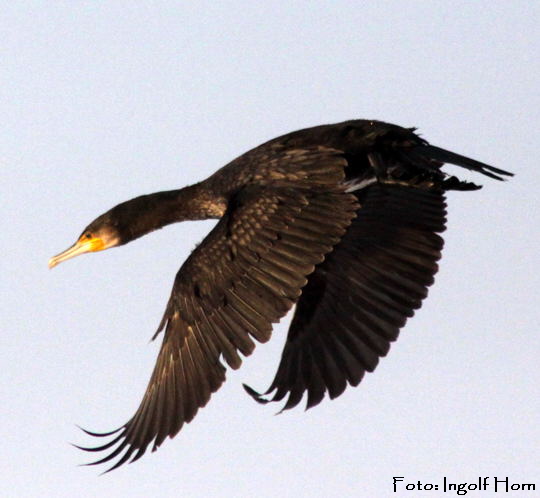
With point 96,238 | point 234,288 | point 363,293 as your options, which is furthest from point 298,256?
point 96,238

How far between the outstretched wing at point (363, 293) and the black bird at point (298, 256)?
0.01 m

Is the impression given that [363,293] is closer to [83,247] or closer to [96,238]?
[96,238]

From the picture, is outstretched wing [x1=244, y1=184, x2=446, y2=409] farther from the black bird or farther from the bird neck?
the bird neck

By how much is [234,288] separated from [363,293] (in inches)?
65.4

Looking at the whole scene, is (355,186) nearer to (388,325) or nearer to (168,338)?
(388,325)

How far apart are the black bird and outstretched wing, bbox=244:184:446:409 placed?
0.03ft

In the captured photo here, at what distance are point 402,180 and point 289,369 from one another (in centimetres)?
176

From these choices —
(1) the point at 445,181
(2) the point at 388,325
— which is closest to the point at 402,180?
(1) the point at 445,181

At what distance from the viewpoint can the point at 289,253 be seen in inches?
479

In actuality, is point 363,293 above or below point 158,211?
below

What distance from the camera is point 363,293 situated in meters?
13.5

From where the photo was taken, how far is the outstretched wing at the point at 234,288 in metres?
12.0

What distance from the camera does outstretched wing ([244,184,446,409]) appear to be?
13195mm

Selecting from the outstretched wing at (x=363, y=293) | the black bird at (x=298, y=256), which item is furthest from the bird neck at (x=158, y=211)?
the outstretched wing at (x=363, y=293)
